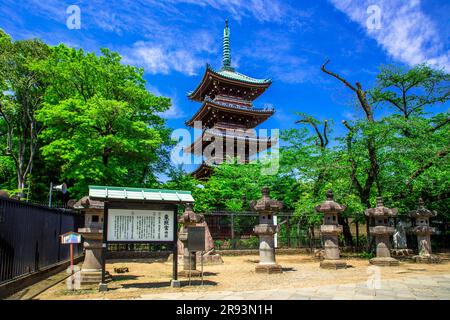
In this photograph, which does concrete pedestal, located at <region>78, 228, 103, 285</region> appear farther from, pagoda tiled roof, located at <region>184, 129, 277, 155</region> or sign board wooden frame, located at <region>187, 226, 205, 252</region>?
pagoda tiled roof, located at <region>184, 129, 277, 155</region>

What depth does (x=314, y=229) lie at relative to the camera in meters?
23.2

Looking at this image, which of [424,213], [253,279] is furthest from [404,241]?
[253,279]

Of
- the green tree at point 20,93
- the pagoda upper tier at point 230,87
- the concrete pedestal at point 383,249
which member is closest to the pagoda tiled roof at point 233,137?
the pagoda upper tier at point 230,87

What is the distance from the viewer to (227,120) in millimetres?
34469

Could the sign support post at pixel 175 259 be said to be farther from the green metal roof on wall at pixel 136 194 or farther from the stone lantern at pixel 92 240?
the stone lantern at pixel 92 240

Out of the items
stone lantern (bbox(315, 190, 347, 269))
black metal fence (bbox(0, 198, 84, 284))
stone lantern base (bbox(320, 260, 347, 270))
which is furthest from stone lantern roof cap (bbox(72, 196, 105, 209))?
stone lantern base (bbox(320, 260, 347, 270))

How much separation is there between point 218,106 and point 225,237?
563 inches

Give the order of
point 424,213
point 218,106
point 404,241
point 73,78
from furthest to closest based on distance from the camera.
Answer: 1. point 218,106
2. point 73,78
3. point 404,241
4. point 424,213

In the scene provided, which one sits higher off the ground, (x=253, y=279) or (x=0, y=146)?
(x=0, y=146)

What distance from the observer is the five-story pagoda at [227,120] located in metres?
32.5

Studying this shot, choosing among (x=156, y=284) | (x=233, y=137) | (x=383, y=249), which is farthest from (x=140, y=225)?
(x=233, y=137)

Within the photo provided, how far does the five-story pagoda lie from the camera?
107ft

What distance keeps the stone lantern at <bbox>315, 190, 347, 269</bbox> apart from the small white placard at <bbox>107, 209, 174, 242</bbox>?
21.4ft

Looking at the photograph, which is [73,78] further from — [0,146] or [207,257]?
[207,257]
